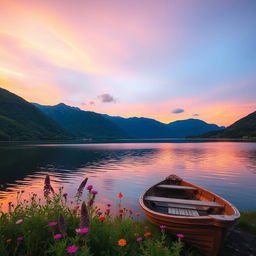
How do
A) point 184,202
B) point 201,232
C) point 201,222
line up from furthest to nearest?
point 184,202
point 201,232
point 201,222

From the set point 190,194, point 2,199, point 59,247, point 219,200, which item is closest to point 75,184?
point 2,199

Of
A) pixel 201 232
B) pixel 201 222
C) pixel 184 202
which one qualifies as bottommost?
pixel 201 232

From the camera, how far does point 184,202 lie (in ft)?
30.2

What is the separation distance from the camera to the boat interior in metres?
8.81

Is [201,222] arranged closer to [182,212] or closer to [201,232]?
[201,232]

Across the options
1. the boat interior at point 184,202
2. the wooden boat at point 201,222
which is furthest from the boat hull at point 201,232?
the boat interior at point 184,202

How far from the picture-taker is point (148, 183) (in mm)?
25641

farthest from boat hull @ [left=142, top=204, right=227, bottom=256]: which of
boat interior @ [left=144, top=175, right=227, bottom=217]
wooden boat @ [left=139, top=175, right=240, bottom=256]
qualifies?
boat interior @ [left=144, top=175, right=227, bottom=217]

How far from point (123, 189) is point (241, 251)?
15714 mm

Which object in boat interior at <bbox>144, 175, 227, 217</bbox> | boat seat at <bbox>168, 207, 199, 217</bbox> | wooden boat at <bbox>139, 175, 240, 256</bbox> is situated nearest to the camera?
wooden boat at <bbox>139, 175, 240, 256</bbox>

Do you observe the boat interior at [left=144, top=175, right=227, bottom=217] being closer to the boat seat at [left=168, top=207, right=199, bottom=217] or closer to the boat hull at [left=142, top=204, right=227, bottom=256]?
the boat seat at [left=168, top=207, right=199, bottom=217]

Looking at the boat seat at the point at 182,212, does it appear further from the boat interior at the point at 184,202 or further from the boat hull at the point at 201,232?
the boat hull at the point at 201,232

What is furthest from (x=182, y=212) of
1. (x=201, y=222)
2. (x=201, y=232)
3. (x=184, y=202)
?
(x=201, y=222)

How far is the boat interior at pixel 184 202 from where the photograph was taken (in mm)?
8809
